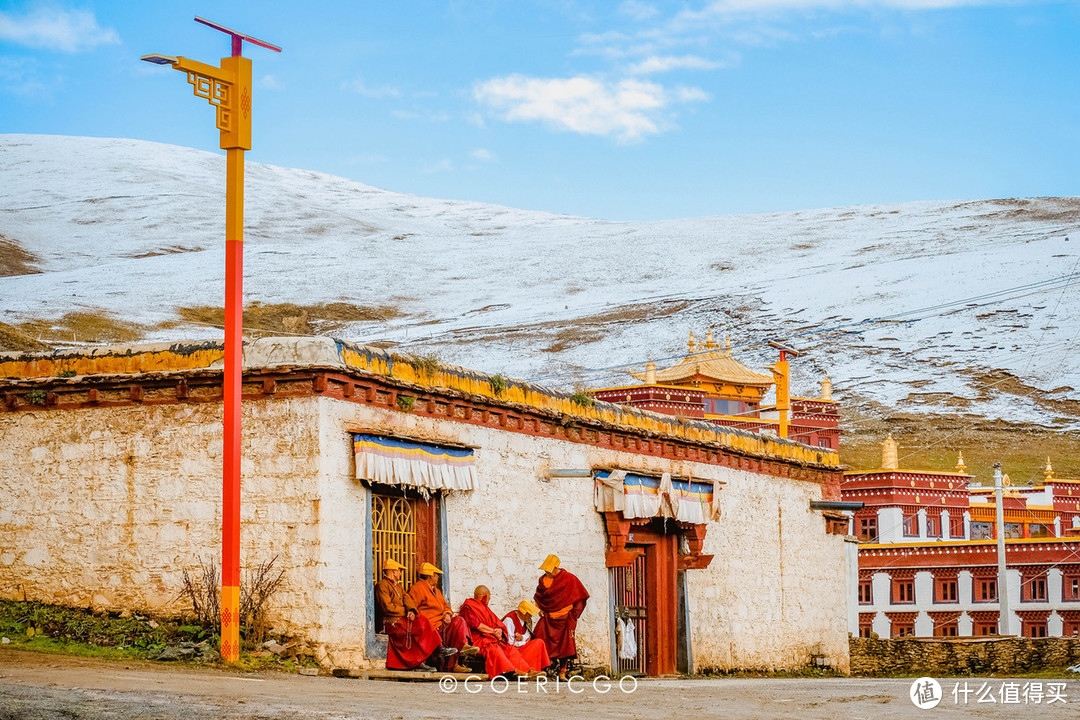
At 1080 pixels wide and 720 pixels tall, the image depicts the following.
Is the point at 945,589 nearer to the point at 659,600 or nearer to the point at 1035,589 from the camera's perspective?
the point at 1035,589

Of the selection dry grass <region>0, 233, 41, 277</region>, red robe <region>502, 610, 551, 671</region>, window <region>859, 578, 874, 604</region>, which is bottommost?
window <region>859, 578, 874, 604</region>

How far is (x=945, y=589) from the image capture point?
37.2m

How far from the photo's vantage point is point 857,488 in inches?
1613

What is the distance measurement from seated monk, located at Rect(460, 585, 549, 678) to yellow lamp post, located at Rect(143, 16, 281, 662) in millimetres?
2144

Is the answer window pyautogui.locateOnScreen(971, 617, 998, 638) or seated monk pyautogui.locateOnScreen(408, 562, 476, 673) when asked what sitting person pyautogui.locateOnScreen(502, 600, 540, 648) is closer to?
seated monk pyautogui.locateOnScreen(408, 562, 476, 673)

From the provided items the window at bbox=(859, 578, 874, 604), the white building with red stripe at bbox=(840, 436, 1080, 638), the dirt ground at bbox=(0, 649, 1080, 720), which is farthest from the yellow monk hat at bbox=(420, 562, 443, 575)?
the window at bbox=(859, 578, 874, 604)

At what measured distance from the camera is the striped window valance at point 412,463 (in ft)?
39.0

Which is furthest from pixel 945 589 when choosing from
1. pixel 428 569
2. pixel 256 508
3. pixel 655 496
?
pixel 256 508

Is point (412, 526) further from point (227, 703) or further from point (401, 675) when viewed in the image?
point (227, 703)

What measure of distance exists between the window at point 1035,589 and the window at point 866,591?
4.12 metres

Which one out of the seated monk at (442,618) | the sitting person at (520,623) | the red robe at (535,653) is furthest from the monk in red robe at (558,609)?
the seated monk at (442,618)

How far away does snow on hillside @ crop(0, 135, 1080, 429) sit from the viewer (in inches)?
3031

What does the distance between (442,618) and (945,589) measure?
28.0m

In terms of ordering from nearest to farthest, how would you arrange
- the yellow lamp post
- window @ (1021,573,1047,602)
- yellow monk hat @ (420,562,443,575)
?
the yellow lamp post < yellow monk hat @ (420,562,443,575) < window @ (1021,573,1047,602)
